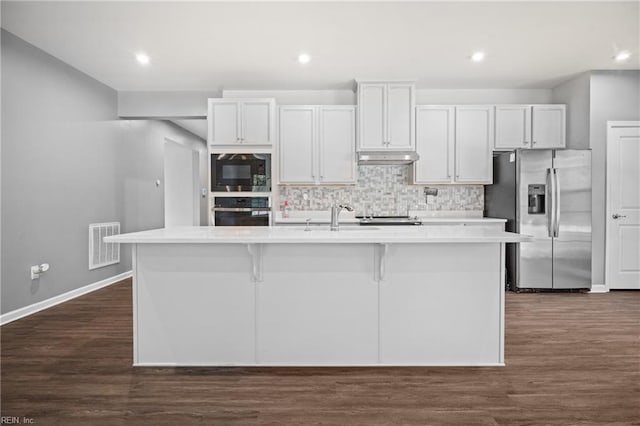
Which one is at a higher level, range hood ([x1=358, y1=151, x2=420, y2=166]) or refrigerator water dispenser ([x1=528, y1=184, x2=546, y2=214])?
range hood ([x1=358, y1=151, x2=420, y2=166])

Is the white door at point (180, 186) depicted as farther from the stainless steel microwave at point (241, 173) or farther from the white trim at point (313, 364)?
the white trim at point (313, 364)

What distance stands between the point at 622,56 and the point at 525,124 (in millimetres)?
1207

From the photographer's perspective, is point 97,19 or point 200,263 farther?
point 97,19

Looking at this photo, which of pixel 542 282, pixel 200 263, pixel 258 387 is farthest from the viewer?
pixel 542 282

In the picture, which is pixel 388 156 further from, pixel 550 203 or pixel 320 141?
pixel 550 203

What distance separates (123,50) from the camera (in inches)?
158

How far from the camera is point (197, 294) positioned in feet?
8.16

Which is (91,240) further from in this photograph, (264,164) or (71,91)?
(264,164)

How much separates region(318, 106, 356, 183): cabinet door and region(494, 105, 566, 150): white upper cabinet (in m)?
1.94

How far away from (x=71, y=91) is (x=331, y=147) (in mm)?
3094

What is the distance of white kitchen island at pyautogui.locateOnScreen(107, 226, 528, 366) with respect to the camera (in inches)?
97.8

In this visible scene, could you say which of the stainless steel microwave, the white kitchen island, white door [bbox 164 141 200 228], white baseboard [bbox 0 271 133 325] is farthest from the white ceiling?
white door [bbox 164 141 200 228]

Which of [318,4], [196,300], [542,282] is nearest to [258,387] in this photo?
[196,300]

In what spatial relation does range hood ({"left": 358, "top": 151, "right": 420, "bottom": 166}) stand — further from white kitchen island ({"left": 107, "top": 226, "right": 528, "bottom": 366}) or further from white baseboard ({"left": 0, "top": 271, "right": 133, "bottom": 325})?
white baseboard ({"left": 0, "top": 271, "right": 133, "bottom": 325})
